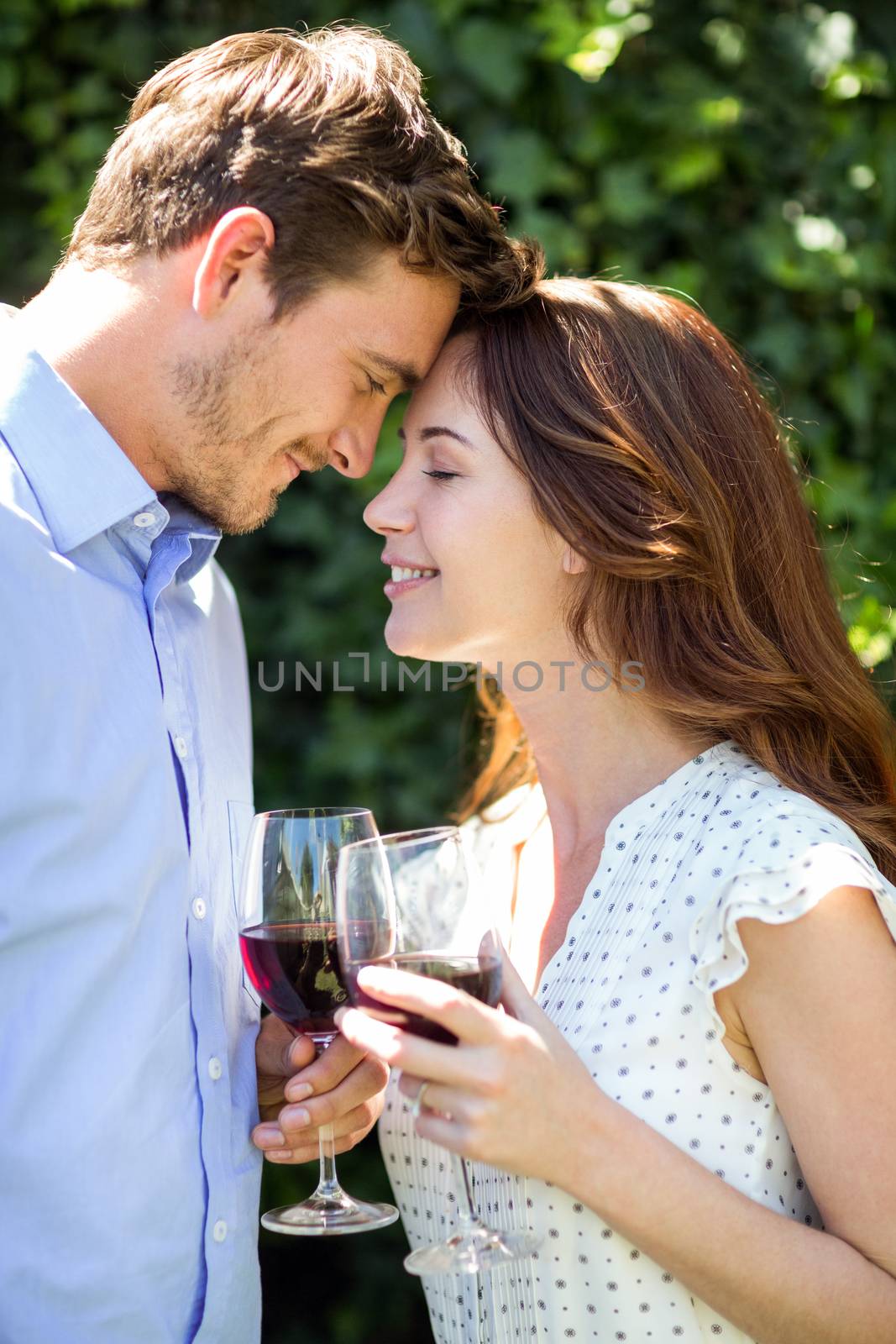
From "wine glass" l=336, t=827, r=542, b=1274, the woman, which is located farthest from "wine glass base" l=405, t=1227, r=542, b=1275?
the woman

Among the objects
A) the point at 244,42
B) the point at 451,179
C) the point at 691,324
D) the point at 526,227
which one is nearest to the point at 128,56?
the point at 526,227

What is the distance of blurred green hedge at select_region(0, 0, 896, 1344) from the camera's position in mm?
3229

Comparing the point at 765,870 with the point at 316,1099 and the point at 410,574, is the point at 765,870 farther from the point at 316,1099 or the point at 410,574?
the point at 410,574

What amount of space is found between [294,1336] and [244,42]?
3.23 m

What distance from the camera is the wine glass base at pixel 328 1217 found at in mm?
1680

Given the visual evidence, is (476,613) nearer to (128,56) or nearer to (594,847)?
(594,847)

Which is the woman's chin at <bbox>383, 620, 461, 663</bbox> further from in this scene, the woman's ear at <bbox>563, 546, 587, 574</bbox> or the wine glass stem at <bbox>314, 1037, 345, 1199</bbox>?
the wine glass stem at <bbox>314, 1037, 345, 1199</bbox>

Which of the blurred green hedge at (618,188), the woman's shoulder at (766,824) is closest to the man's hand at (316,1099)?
the woman's shoulder at (766,824)

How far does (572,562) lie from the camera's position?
7.21ft

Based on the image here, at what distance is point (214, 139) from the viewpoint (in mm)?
2033

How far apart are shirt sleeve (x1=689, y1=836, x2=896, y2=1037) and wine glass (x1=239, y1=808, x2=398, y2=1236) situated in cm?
49

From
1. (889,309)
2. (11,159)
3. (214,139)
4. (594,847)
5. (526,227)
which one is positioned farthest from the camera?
(11,159)

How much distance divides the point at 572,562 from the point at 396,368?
0.45 m

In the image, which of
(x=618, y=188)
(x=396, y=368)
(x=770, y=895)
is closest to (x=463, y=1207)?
(x=770, y=895)
